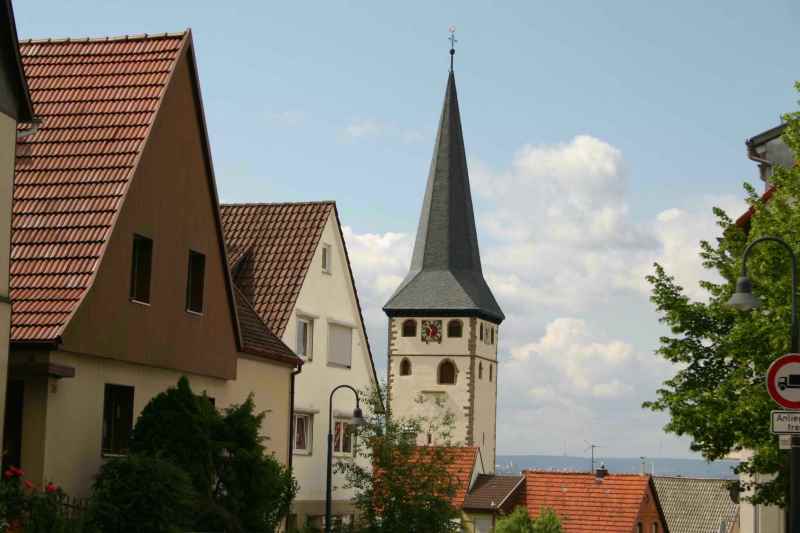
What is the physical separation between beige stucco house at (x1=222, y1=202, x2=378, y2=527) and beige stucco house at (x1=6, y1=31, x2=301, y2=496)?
9.79 metres

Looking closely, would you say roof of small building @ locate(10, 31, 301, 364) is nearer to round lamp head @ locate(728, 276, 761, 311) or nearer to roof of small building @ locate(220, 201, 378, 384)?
round lamp head @ locate(728, 276, 761, 311)

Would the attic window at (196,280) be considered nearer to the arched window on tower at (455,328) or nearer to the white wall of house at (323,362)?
the white wall of house at (323,362)

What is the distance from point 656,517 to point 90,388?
5964 centimetres

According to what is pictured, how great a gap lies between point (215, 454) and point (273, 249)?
1723cm

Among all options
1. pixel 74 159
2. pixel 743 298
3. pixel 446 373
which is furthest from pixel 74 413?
pixel 446 373

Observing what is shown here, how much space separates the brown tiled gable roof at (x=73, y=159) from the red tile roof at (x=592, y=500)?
47.7 m

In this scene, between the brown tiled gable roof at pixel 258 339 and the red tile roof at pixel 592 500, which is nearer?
the brown tiled gable roof at pixel 258 339

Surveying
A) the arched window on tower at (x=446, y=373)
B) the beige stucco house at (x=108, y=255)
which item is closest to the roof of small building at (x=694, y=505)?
the arched window on tower at (x=446, y=373)

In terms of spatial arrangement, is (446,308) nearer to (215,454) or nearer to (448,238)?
(448,238)

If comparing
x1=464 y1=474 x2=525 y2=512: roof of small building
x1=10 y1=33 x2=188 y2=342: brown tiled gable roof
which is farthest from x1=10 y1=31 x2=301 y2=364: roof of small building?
x1=464 y1=474 x2=525 y2=512: roof of small building

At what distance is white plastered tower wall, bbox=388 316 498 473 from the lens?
110 meters

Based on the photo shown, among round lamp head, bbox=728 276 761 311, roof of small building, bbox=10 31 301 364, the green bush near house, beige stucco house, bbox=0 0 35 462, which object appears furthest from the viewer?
roof of small building, bbox=10 31 301 364

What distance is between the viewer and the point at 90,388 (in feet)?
77.5

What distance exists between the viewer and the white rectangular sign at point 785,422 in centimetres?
1825
